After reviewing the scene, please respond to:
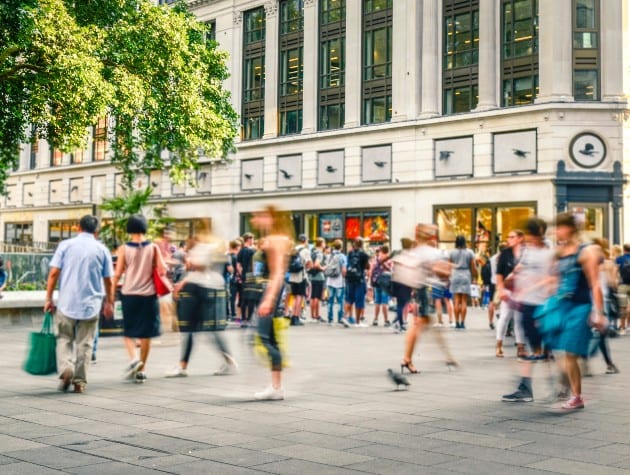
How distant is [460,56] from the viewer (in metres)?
35.4

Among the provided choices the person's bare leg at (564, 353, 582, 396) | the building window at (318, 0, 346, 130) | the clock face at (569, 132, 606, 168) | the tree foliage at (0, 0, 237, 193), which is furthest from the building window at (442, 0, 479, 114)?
the person's bare leg at (564, 353, 582, 396)

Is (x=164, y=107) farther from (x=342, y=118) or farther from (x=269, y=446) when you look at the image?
(x=269, y=446)

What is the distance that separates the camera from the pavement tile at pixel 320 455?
5.63 m

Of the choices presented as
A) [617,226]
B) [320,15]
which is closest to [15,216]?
[320,15]

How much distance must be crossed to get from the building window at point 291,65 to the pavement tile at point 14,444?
35787 millimetres

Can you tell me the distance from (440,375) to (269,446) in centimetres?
472

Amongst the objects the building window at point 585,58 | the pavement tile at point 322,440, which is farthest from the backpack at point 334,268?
the building window at point 585,58

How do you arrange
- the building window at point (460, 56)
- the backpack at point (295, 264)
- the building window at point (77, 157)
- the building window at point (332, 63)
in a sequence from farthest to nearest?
the building window at point (77, 157) < the building window at point (332, 63) < the building window at point (460, 56) < the backpack at point (295, 264)

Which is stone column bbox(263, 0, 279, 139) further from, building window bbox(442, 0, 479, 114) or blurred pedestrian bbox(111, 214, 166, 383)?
blurred pedestrian bbox(111, 214, 166, 383)

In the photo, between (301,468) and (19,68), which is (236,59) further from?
(301,468)

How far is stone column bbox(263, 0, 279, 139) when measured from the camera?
42.3 m

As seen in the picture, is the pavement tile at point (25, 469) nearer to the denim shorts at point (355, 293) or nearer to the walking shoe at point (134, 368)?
the walking shoe at point (134, 368)

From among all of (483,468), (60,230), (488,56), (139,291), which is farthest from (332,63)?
(483,468)

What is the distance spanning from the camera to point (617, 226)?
31484 millimetres
